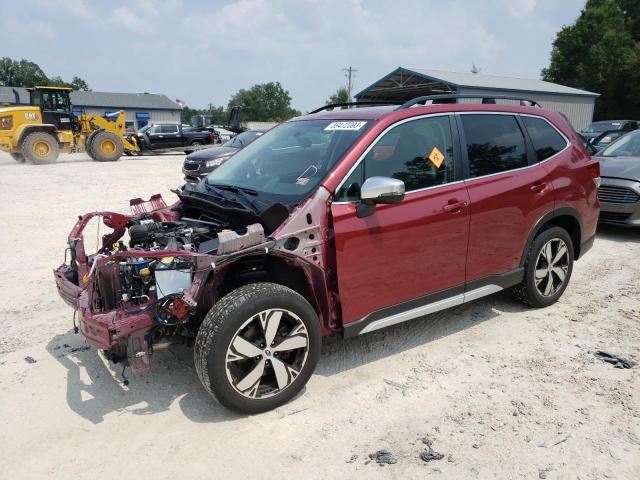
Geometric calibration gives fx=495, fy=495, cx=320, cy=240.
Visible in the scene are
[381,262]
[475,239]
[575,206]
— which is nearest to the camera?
[381,262]

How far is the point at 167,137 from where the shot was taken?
82.6 feet

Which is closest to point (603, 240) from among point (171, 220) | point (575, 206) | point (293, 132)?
point (575, 206)

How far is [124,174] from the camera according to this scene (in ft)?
49.8

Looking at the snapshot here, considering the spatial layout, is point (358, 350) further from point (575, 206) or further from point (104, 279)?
point (575, 206)

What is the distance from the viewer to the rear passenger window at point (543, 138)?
15.0ft

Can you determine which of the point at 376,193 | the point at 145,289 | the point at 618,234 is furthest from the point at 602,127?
the point at 145,289

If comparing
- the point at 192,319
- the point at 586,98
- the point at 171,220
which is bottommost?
the point at 192,319

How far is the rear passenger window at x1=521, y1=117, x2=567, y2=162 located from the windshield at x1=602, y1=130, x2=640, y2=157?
4659 millimetres

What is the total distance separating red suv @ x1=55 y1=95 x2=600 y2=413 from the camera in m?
3.05

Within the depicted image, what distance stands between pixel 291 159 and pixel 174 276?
1.33 m

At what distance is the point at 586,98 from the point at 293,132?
119 ft

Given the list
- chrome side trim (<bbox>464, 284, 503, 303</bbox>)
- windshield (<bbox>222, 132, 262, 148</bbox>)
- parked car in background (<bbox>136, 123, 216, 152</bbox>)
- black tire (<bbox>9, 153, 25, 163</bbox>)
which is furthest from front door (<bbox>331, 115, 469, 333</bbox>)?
parked car in background (<bbox>136, 123, 216, 152</bbox>)

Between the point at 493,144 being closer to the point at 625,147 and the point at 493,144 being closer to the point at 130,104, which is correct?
the point at 625,147

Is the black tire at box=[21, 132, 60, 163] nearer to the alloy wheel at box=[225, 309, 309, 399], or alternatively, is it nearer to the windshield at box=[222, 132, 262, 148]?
the windshield at box=[222, 132, 262, 148]
